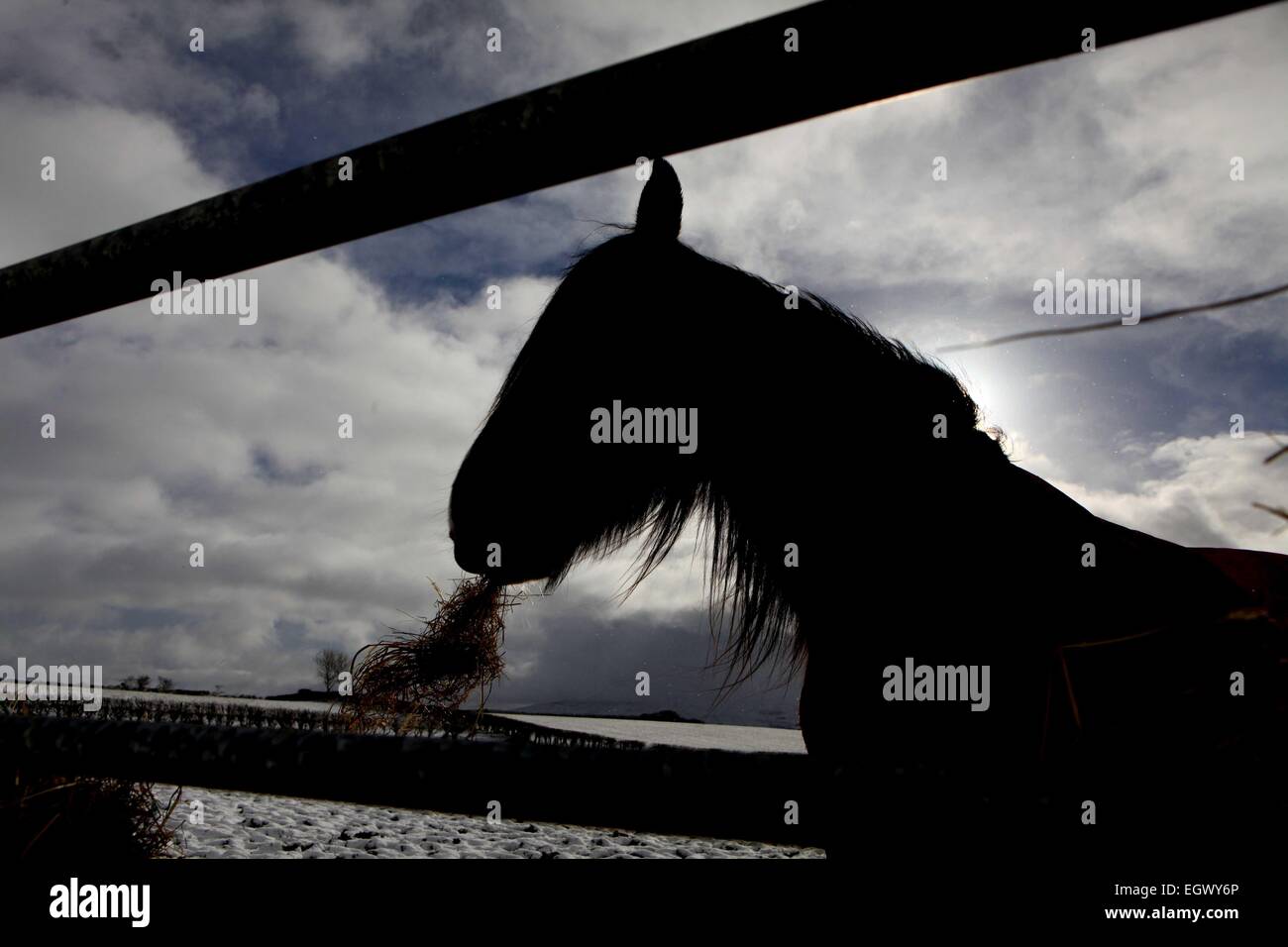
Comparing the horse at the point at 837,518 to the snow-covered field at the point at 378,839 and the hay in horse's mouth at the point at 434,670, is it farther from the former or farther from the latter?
the snow-covered field at the point at 378,839

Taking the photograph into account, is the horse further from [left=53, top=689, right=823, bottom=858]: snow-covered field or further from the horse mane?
[left=53, top=689, right=823, bottom=858]: snow-covered field

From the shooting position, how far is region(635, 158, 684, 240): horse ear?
1.99 metres

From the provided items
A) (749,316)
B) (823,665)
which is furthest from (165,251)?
(823,665)

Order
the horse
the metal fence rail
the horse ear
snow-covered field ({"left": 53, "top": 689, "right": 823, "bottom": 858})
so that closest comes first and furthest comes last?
1. the metal fence rail
2. the horse
3. the horse ear
4. snow-covered field ({"left": 53, "top": 689, "right": 823, "bottom": 858})

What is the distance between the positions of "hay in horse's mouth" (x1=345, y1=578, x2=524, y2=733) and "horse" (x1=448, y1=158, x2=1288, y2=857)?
24 cm

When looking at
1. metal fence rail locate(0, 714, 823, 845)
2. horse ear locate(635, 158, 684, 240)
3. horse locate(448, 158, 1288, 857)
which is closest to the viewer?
metal fence rail locate(0, 714, 823, 845)

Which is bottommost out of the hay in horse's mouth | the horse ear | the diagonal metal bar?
the hay in horse's mouth

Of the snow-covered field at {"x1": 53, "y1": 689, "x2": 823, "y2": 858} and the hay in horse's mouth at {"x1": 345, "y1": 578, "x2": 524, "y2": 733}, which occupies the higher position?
the hay in horse's mouth at {"x1": 345, "y1": 578, "x2": 524, "y2": 733}

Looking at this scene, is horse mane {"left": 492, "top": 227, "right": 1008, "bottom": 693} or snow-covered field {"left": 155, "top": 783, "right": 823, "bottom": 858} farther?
snow-covered field {"left": 155, "top": 783, "right": 823, "bottom": 858}

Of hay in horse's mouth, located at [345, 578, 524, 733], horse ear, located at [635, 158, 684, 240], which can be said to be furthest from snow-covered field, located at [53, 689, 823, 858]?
horse ear, located at [635, 158, 684, 240]

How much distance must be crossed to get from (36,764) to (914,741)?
1578 mm
